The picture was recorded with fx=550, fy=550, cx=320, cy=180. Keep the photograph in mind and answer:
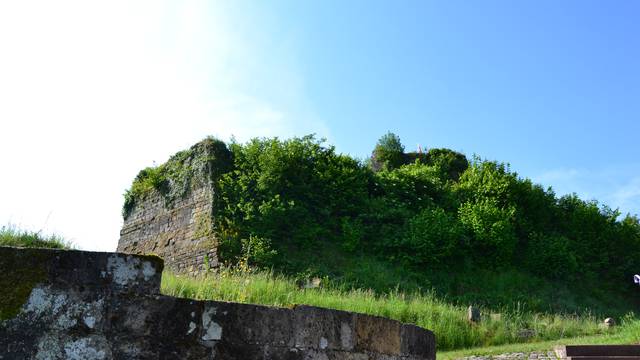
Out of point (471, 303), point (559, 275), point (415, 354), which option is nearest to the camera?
point (415, 354)

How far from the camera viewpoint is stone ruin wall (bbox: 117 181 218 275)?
14.4 m

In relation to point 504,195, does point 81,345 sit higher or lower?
lower

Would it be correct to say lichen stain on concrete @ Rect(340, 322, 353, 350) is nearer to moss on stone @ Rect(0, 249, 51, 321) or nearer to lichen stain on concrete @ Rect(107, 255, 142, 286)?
lichen stain on concrete @ Rect(107, 255, 142, 286)

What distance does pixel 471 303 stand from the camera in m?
14.4

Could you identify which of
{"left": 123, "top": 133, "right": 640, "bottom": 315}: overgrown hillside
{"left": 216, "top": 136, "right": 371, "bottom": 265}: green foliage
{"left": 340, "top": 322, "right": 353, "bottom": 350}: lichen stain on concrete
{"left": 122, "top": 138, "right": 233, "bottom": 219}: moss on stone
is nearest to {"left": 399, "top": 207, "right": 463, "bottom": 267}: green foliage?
{"left": 123, "top": 133, "right": 640, "bottom": 315}: overgrown hillside

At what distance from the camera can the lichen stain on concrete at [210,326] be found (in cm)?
288

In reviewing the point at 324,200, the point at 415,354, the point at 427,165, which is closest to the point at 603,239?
the point at 427,165

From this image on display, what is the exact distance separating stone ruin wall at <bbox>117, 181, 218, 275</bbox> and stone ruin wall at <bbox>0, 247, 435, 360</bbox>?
10844 mm

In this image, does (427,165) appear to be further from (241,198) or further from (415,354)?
(415,354)

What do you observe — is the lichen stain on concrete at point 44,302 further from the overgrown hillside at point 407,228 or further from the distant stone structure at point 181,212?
the distant stone structure at point 181,212

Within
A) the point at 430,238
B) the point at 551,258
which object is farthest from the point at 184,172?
the point at 551,258

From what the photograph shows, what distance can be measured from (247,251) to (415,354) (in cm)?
952

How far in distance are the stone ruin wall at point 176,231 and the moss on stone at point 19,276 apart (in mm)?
11248

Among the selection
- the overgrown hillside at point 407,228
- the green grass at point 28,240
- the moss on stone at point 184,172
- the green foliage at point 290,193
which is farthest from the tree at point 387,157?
the green grass at point 28,240
